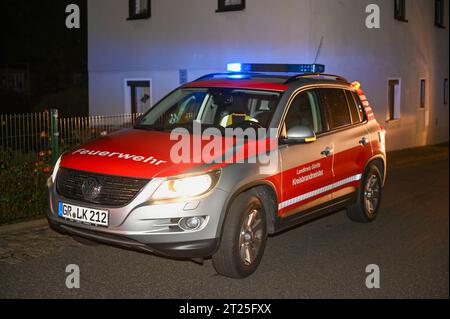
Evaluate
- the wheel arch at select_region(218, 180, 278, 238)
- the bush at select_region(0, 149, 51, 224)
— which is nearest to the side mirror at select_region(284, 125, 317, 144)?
the wheel arch at select_region(218, 180, 278, 238)

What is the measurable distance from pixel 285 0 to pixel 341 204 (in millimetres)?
7818

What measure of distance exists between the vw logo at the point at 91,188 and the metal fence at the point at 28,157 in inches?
93.9

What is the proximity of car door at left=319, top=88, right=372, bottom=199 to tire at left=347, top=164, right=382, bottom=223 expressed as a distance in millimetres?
213

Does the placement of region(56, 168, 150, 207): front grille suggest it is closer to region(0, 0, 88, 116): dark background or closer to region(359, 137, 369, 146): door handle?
region(359, 137, 369, 146): door handle

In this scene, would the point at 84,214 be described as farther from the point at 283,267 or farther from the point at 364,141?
the point at 364,141

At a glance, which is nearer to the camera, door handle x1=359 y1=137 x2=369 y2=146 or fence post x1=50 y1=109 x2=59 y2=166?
door handle x1=359 y1=137 x2=369 y2=146

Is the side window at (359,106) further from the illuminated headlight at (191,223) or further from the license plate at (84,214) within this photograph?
the license plate at (84,214)

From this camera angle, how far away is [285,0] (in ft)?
46.7

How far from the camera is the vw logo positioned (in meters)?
5.54

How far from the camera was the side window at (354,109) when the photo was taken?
7922mm

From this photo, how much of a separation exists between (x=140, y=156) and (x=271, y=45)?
31.3ft

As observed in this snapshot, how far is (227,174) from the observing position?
218 inches
